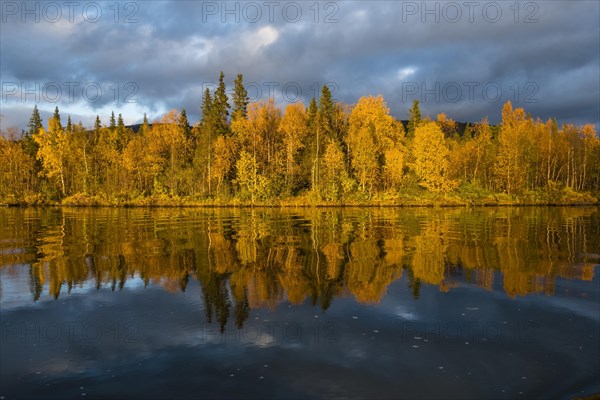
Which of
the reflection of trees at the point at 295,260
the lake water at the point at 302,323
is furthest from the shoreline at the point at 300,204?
the lake water at the point at 302,323

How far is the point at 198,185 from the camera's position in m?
76.9

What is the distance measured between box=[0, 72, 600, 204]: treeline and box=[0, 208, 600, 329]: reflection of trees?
3816cm

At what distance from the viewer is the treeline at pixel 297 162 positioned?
7169 centimetres

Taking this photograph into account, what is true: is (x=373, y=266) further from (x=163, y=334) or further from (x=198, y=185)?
(x=198, y=185)

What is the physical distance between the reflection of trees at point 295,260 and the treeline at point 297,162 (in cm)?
3816

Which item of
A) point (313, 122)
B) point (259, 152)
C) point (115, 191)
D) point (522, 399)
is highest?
point (313, 122)

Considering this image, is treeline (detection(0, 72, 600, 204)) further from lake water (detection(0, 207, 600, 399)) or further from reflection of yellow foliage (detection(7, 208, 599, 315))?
lake water (detection(0, 207, 600, 399))

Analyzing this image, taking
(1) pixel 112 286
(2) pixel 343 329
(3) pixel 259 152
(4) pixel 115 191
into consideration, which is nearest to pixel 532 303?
(2) pixel 343 329

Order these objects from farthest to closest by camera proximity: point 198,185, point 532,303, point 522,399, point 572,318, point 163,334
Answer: point 198,185 → point 532,303 → point 572,318 → point 163,334 → point 522,399

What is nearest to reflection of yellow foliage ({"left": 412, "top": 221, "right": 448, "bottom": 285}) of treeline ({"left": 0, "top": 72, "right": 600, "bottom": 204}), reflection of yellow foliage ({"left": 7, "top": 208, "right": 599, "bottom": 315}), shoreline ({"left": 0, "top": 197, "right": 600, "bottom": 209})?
reflection of yellow foliage ({"left": 7, "top": 208, "right": 599, "bottom": 315})

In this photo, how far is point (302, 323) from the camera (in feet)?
39.1

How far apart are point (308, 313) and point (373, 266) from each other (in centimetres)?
723

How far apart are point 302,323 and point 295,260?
892cm

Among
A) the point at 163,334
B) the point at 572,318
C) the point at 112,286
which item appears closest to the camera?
the point at 163,334
